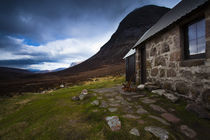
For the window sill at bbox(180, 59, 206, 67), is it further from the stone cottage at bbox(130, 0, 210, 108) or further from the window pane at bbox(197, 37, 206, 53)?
the window pane at bbox(197, 37, 206, 53)

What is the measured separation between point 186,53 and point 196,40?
1.68 feet

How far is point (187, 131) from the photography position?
1763 millimetres

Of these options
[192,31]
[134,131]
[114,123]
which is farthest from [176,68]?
[114,123]

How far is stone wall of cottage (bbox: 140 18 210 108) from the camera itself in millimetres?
2600

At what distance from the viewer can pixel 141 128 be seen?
1.82m

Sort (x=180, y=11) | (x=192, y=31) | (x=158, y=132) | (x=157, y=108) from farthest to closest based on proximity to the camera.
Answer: (x=180, y=11)
(x=192, y=31)
(x=157, y=108)
(x=158, y=132)

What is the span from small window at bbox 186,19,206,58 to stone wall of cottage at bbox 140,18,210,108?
26 centimetres

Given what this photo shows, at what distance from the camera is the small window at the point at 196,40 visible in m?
2.83

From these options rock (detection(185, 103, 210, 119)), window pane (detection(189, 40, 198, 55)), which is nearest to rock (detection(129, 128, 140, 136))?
rock (detection(185, 103, 210, 119))

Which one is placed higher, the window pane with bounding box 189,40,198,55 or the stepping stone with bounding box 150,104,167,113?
the window pane with bounding box 189,40,198,55

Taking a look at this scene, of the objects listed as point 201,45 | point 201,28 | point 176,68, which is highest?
point 201,28

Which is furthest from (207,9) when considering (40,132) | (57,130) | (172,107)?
(40,132)

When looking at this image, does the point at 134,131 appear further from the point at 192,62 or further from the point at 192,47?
the point at 192,47

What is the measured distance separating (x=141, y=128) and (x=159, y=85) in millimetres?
3377
